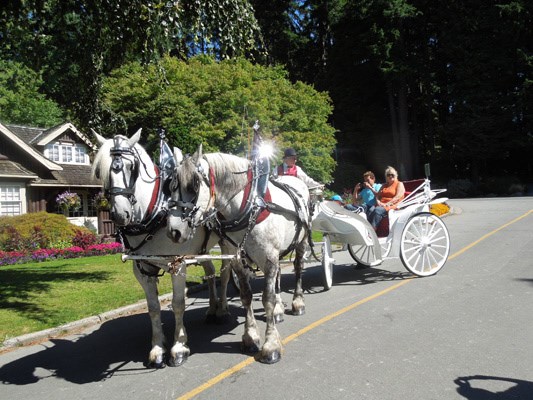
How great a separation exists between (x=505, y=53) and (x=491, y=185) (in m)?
10.9

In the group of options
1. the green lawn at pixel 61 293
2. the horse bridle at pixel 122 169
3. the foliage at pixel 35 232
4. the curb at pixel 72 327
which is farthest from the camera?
the foliage at pixel 35 232

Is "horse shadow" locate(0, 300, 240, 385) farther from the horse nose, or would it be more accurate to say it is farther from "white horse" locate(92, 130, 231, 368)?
the horse nose

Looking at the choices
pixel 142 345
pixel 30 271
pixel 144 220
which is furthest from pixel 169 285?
pixel 30 271

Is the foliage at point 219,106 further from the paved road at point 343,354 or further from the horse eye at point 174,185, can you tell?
the horse eye at point 174,185

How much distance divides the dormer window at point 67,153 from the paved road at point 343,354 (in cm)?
2138

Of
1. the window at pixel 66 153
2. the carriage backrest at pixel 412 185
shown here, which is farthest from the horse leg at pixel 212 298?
the window at pixel 66 153

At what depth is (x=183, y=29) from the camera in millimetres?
7145

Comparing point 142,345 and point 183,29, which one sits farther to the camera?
point 183,29

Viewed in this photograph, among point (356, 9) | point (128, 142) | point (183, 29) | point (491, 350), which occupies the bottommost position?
point (491, 350)

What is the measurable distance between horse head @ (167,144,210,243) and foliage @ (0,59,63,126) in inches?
1525

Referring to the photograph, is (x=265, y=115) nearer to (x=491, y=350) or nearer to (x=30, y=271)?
(x=30, y=271)

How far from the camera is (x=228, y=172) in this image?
4.73 meters

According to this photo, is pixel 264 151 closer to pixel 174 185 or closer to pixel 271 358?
pixel 174 185

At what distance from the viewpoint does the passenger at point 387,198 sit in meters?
8.34
